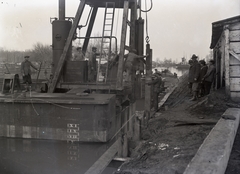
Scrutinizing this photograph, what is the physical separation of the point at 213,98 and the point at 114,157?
4097 millimetres

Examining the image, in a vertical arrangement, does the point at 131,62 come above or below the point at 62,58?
below

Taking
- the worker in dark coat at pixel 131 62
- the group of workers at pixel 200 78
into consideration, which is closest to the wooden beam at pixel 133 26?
the worker in dark coat at pixel 131 62

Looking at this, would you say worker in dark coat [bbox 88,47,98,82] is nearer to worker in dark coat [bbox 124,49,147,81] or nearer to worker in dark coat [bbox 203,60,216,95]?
worker in dark coat [bbox 124,49,147,81]

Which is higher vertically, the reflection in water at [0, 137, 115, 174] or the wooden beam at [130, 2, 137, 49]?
the wooden beam at [130, 2, 137, 49]

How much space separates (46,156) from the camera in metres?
6.69

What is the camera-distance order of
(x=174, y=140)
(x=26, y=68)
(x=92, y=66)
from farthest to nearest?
(x=26, y=68) < (x=92, y=66) < (x=174, y=140)

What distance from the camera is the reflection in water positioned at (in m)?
5.97

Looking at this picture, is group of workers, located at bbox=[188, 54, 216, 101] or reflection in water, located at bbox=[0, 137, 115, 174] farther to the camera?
group of workers, located at bbox=[188, 54, 216, 101]

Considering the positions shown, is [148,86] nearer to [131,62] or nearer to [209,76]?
[131,62]

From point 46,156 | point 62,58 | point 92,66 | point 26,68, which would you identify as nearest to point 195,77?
point 92,66

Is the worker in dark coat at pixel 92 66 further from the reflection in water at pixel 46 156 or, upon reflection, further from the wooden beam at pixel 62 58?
the reflection in water at pixel 46 156

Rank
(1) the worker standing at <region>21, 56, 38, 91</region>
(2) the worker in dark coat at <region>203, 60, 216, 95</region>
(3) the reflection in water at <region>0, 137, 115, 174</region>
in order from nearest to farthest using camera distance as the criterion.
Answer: (3) the reflection in water at <region>0, 137, 115, 174</region> → (2) the worker in dark coat at <region>203, 60, 216, 95</region> → (1) the worker standing at <region>21, 56, 38, 91</region>

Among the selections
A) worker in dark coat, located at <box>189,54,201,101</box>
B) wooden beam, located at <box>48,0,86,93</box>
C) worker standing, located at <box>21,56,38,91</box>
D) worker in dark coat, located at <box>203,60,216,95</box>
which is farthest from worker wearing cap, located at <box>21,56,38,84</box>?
worker in dark coat, located at <box>203,60,216,95</box>

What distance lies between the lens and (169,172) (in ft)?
12.3
